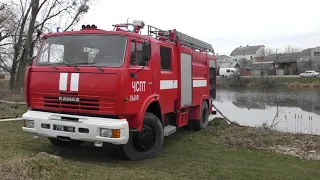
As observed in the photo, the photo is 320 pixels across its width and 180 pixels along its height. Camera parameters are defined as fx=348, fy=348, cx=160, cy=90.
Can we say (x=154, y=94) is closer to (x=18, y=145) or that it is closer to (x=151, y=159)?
(x=151, y=159)

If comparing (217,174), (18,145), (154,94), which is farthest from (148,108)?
(18,145)

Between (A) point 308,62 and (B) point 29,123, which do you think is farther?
(A) point 308,62

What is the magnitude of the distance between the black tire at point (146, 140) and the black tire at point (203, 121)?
3.85 m

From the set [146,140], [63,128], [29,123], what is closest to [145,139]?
[146,140]

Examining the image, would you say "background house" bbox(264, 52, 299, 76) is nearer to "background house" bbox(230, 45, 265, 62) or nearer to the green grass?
"background house" bbox(230, 45, 265, 62)

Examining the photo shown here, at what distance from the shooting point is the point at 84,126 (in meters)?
6.23

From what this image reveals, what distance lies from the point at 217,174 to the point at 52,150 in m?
3.71

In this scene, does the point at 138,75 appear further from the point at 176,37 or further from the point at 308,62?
the point at 308,62

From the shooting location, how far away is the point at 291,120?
18.3 m

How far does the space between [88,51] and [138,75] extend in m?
1.05

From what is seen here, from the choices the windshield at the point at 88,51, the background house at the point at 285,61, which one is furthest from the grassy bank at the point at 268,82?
the windshield at the point at 88,51

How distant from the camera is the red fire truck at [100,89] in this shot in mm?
6258

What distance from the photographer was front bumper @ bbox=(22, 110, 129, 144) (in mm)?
6166

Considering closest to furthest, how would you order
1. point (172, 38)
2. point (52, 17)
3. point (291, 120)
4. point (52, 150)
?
point (52, 150) < point (172, 38) < point (291, 120) < point (52, 17)
